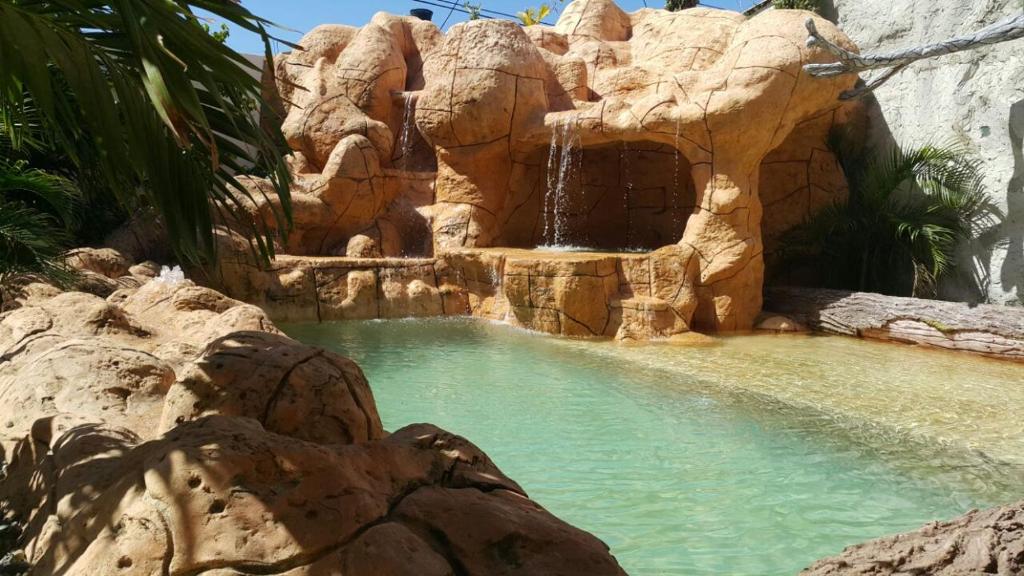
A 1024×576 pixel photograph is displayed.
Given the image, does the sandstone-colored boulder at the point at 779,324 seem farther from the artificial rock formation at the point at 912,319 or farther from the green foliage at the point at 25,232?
the green foliage at the point at 25,232

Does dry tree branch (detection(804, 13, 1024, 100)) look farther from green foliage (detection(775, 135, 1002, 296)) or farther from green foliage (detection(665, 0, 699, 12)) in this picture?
green foliage (detection(665, 0, 699, 12))

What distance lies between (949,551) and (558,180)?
9.19m

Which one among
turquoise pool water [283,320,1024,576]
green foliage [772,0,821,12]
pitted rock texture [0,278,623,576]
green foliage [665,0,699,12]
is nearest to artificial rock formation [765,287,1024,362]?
turquoise pool water [283,320,1024,576]

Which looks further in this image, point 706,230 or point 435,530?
point 706,230

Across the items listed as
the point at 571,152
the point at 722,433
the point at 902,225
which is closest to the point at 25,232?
the point at 722,433

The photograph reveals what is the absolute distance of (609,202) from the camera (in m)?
11.8

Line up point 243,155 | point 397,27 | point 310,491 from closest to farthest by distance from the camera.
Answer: point 310,491, point 243,155, point 397,27

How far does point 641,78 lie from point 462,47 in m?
2.65

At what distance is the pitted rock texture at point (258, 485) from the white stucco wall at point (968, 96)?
911 centimetres

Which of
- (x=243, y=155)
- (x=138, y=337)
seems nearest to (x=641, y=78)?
(x=138, y=337)

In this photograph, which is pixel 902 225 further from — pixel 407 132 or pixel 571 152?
pixel 407 132

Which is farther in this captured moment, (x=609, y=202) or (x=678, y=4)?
(x=678, y=4)

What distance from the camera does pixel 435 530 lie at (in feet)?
5.63

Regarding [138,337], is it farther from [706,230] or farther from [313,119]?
[313,119]
